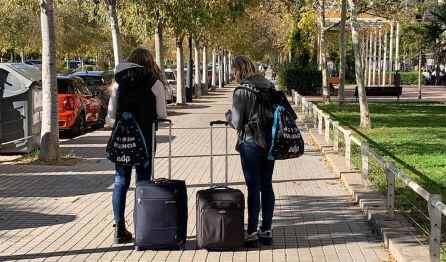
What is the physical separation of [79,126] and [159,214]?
39.7 feet

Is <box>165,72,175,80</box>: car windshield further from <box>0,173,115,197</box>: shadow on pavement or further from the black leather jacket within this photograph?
the black leather jacket

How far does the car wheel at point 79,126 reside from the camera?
17.4 meters

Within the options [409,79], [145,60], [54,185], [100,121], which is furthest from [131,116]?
[409,79]

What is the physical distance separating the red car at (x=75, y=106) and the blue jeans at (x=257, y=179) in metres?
11.2

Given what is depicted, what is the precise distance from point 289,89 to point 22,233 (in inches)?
1253

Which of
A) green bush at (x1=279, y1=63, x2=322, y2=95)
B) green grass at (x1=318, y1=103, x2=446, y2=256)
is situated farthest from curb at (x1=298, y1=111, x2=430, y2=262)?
green bush at (x1=279, y1=63, x2=322, y2=95)

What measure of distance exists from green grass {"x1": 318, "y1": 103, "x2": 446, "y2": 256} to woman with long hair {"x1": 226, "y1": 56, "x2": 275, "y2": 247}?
160 cm

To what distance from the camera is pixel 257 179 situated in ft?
20.7

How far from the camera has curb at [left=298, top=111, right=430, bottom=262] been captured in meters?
5.80

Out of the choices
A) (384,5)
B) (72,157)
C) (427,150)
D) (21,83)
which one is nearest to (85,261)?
(72,157)

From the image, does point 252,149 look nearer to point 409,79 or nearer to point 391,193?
point 391,193

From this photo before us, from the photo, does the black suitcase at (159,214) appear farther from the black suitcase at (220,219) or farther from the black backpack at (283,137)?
the black backpack at (283,137)

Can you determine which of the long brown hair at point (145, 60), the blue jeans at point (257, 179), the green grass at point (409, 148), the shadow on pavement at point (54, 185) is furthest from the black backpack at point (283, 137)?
the shadow on pavement at point (54, 185)

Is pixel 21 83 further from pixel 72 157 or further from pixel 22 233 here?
pixel 22 233
